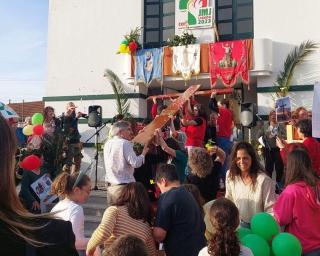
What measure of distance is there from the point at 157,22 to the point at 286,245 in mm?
10495

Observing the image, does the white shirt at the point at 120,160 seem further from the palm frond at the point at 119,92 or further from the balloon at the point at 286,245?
the palm frond at the point at 119,92

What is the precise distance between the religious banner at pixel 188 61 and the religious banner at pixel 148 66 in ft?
1.94

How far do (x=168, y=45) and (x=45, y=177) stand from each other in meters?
6.99

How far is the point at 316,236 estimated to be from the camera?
3344 mm

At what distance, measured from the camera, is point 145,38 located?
1264 centimetres

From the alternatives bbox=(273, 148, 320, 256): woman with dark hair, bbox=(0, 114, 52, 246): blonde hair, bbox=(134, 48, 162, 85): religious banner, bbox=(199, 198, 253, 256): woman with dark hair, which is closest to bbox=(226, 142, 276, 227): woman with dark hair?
bbox=(273, 148, 320, 256): woman with dark hair

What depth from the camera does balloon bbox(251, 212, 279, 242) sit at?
3.33 m

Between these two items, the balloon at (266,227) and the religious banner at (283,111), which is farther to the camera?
the religious banner at (283,111)

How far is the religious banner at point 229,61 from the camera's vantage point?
35.3 feet

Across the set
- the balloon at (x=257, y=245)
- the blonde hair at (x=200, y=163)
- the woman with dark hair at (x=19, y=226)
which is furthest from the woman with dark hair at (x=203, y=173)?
the woman with dark hair at (x=19, y=226)

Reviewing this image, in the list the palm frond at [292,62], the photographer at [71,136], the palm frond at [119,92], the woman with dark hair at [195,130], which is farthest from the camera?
the palm frond at [119,92]

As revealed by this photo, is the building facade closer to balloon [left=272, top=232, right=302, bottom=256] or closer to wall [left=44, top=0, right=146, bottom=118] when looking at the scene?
wall [left=44, top=0, right=146, bottom=118]

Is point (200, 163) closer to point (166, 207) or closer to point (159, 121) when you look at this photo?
point (166, 207)

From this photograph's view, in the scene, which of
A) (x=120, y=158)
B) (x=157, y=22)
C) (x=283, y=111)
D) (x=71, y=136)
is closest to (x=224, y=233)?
(x=120, y=158)
